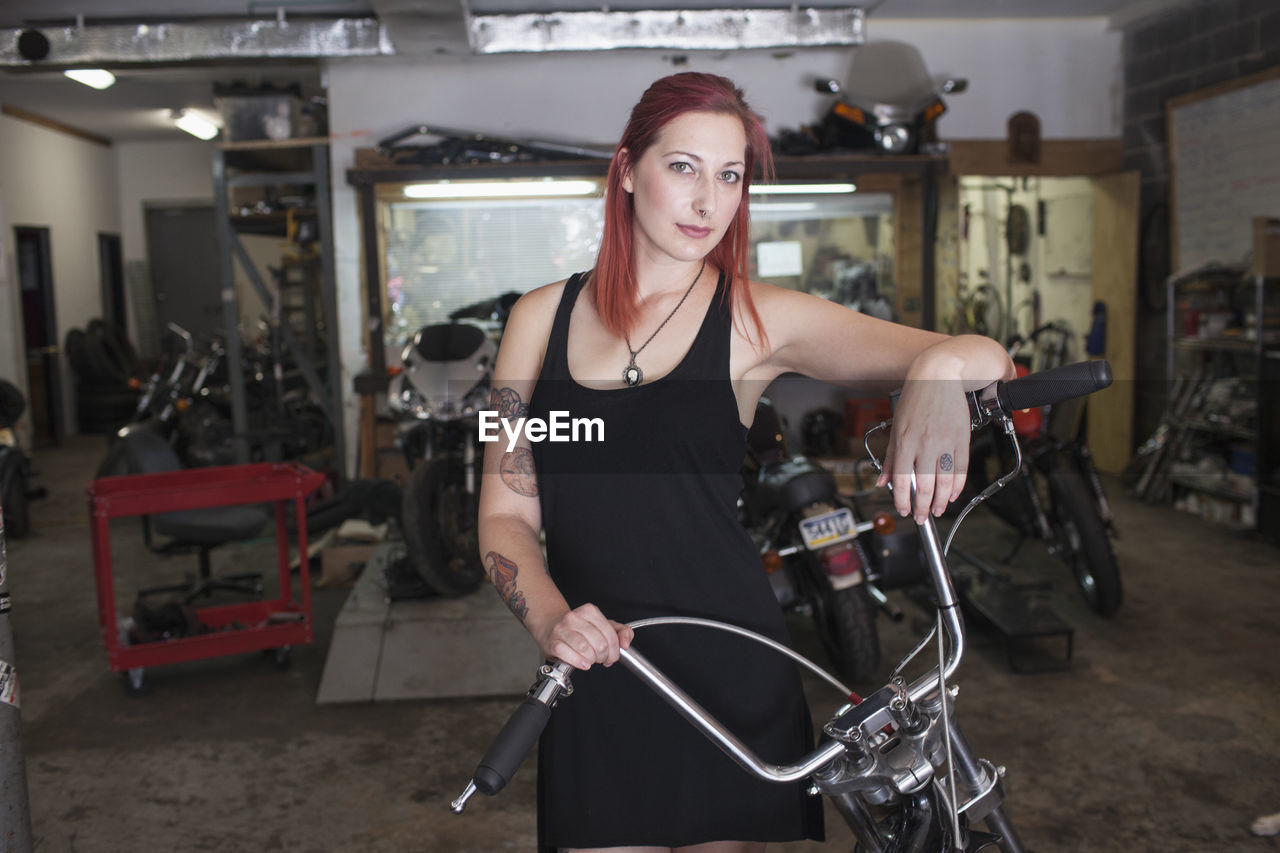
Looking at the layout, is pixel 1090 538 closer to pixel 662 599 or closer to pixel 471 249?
pixel 662 599

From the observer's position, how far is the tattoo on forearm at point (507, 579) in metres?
Result: 1.22

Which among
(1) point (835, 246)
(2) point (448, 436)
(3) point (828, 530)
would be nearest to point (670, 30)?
(1) point (835, 246)

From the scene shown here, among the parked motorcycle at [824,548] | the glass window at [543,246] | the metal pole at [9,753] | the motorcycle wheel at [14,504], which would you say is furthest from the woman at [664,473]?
the glass window at [543,246]

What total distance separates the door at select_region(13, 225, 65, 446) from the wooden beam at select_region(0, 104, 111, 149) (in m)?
0.98

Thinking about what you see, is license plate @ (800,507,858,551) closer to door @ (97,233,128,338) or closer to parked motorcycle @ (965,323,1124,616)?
parked motorcycle @ (965,323,1124,616)

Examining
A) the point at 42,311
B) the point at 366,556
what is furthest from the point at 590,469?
the point at 42,311

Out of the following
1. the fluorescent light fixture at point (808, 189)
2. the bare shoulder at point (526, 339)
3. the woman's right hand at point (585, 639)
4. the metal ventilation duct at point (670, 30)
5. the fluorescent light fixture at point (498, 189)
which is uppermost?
the metal ventilation duct at point (670, 30)

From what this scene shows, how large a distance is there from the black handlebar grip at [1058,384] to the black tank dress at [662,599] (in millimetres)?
371

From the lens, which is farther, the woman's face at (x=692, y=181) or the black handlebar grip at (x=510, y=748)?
the woman's face at (x=692, y=181)

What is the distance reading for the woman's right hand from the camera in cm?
104

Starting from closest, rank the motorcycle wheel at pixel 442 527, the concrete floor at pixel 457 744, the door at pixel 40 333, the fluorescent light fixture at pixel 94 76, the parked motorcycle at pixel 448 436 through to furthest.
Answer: the concrete floor at pixel 457 744 → the motorcycle wheel at pixel 442 527 → the parked motorcycle at pixel 448 436 → the fluorescent light fixture at pixel 94 76 → the door at pixel 40 333

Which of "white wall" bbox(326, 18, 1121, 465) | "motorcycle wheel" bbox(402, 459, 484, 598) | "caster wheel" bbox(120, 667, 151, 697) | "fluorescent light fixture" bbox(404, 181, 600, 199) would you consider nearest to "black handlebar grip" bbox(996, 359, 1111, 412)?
"motorcycle wheel" bbox(402, 459, 484, 598)

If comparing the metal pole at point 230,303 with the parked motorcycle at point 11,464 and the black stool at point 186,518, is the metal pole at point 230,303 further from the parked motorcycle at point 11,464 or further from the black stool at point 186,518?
the black stool at point 186,518

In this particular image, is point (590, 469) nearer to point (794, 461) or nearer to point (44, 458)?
point (794, 461)
